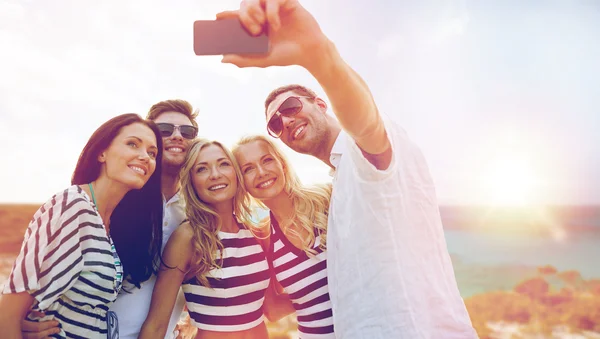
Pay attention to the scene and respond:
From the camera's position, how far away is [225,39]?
1555mm

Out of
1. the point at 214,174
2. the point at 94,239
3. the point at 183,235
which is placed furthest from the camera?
the point at 214,174

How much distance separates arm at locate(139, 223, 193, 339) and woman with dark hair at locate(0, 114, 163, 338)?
5.3 inches

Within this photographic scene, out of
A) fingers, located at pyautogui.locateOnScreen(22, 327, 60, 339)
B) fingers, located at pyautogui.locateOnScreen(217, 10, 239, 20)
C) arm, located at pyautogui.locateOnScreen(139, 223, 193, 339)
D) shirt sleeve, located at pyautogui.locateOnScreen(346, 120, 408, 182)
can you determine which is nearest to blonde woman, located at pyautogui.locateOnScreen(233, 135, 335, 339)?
arm, located at pyautogui.locateOnScreen(139, 223, 193, 339)

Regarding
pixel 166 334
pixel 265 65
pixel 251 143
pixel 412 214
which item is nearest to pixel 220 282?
pixel 166 334

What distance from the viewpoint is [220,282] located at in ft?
12.0

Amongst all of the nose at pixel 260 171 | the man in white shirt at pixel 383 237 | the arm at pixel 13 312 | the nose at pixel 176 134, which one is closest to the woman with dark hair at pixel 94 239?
the arm at pixel 13 312

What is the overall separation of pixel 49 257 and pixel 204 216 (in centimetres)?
148

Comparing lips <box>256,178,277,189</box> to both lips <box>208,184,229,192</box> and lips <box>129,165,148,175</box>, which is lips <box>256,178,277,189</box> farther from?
lips <box>129,165,148,175</box>

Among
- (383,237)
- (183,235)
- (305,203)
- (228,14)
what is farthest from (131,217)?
(228,14)

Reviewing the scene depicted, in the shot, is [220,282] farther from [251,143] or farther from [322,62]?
[322,62]

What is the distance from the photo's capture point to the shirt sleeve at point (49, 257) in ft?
8.77

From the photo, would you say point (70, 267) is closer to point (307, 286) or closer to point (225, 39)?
point (307, 286)

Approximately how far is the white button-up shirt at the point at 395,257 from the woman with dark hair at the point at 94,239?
190 cm

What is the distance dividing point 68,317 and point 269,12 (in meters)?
2.75
